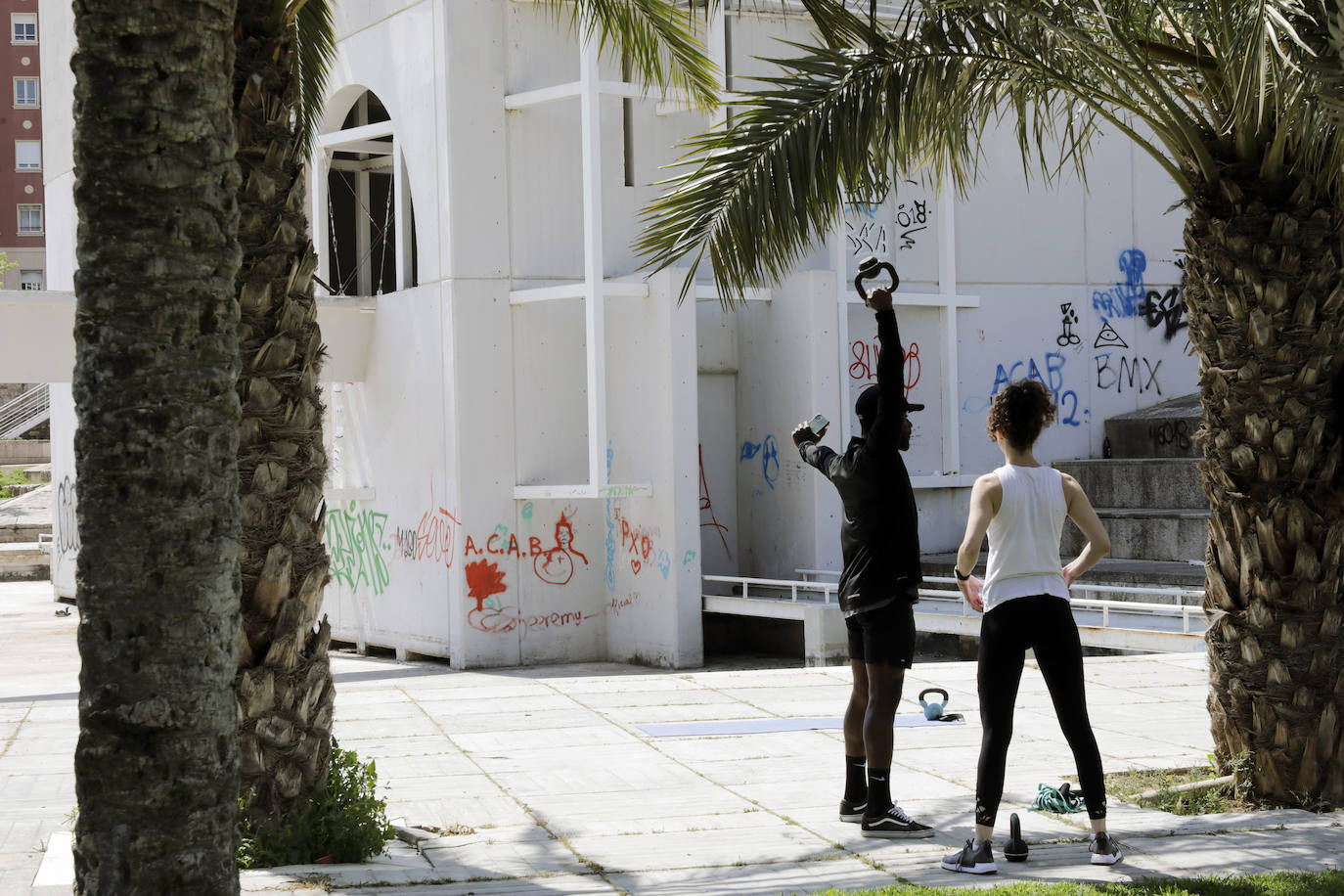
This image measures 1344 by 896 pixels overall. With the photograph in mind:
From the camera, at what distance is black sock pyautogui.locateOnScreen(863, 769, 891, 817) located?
21.4 feet

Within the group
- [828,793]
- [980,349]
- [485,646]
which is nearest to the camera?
[828,793]

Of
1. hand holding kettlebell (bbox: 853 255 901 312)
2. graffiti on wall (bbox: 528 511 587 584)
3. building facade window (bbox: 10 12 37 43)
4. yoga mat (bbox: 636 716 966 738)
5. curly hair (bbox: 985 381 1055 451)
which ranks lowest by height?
yoga mat (bbox: 636 716 966 738)

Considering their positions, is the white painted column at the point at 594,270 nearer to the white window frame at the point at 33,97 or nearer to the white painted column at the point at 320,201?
the white painted column at the point at 320,201

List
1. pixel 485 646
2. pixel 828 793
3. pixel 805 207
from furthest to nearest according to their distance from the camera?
pixel 485 646 → pixel 828 793 → pixel 805 207

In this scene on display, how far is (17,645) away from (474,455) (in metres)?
8.12

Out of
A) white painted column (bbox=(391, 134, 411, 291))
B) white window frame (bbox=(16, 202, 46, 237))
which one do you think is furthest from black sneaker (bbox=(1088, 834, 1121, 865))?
white window frame (bbox=(16, 202, 46, 237))

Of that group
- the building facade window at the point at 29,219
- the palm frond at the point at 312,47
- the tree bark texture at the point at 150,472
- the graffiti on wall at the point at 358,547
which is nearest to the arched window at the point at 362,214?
the graffiti on wall at the point at 358,547

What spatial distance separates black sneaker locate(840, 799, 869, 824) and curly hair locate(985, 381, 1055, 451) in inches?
77.3

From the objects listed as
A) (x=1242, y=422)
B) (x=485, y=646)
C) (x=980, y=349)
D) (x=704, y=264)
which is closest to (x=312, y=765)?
(x=1242, y=422)

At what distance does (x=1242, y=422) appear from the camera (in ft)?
23.0

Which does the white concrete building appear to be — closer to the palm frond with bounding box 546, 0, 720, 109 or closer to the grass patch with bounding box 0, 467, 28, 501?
the palm frond with bounding box 546, 0, 720, 109

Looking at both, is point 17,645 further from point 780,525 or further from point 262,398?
point 262,398

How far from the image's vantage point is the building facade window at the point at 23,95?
6231 cm

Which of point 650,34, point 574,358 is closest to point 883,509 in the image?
point 650,34
